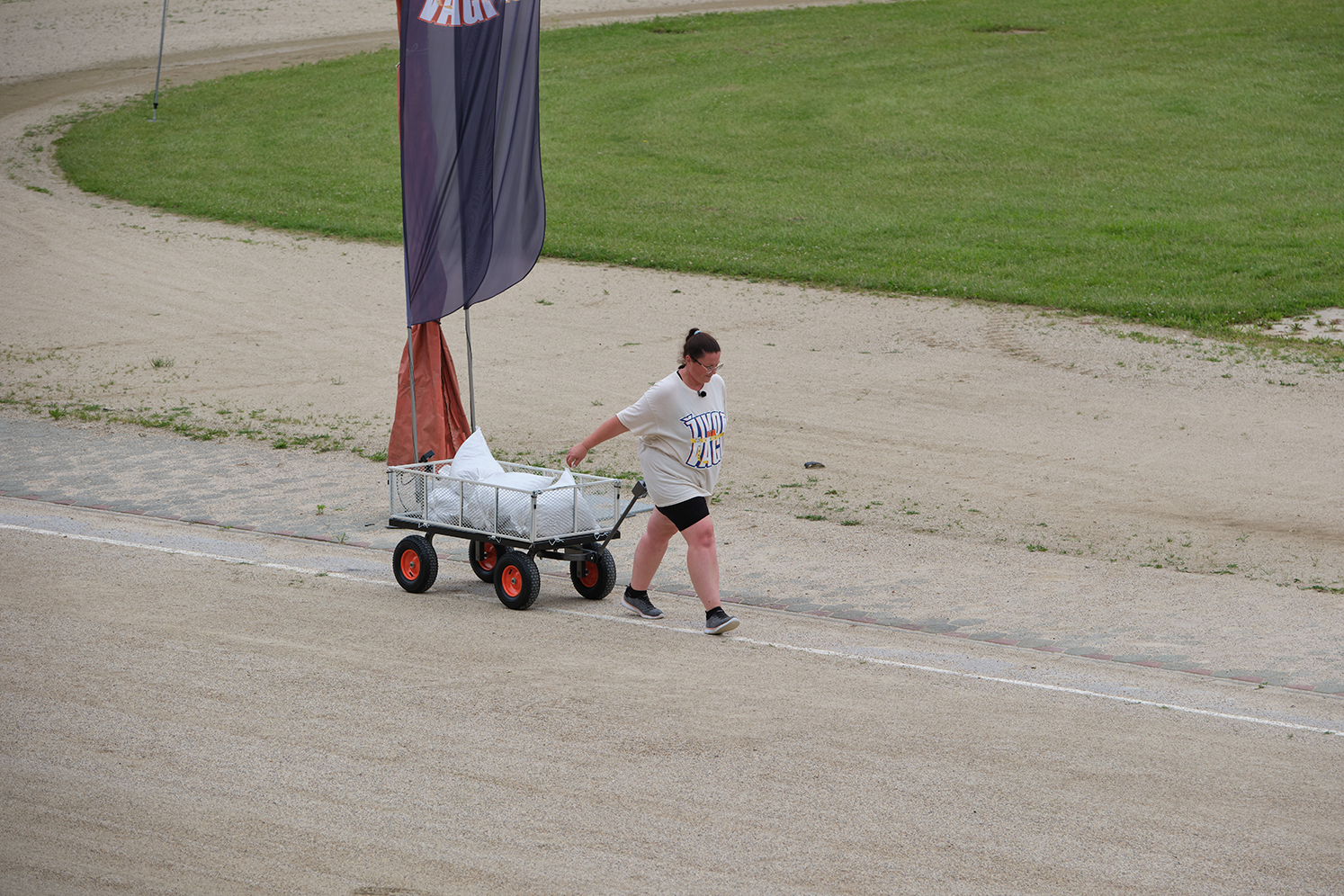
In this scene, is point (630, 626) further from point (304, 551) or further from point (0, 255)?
point (0, 255)

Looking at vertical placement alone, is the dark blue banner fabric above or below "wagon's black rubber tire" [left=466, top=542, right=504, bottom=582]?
above

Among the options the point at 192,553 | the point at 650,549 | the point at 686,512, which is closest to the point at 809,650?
the point at 686,512

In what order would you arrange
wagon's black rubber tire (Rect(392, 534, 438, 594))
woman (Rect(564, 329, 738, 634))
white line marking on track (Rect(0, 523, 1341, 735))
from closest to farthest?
white line marking on track (Rect(0, 523, 1341, 735)) → woman (Rect(564, 329, 738, 634)) → wagon's black rubber tire (Rect(392, 534, 438, 594))

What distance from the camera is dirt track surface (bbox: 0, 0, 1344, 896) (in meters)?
5.81

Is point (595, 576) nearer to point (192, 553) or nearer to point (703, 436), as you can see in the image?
point (703, 436)

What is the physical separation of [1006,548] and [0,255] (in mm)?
18202

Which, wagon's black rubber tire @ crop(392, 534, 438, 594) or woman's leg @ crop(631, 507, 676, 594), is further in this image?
wagon's black rubber tire @ crop(392, 534, 438, 594)

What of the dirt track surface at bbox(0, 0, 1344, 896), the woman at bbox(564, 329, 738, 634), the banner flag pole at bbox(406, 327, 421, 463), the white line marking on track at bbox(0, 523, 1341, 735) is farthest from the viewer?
the banner flag pole at bbox(406, 327, 421, 463)

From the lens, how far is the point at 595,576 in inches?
373

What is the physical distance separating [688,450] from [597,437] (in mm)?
613

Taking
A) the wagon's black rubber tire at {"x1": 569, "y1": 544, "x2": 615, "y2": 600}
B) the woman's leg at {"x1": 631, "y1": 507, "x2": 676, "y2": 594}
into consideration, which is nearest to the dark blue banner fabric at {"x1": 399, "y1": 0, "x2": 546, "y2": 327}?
the wagon's black rubber tire at {"x1": 569, "y1": 544, "x2": 615, "y2": 600}

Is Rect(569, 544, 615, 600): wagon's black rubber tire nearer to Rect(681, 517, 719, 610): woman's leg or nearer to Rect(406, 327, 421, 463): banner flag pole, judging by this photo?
Rect(681, 517, 719, 610): woman's leg

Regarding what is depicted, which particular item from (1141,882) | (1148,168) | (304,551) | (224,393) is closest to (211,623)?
(304,551)

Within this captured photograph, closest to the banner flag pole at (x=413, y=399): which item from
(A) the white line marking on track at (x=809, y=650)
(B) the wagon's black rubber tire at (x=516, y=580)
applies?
(A) the white line marking on track at (x=809, y=650)
